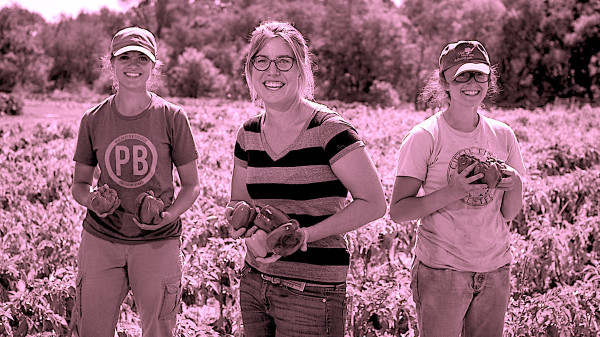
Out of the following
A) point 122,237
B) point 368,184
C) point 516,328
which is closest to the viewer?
point 368,184

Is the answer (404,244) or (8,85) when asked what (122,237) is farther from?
(8,85)

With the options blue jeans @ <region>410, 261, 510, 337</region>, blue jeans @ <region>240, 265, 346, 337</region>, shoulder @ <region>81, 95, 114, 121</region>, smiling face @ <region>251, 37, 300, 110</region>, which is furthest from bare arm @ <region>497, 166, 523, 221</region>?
shoulder @ <region>81, 95, 114, 121</region>

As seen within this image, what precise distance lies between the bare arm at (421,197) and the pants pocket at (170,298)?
1038mm

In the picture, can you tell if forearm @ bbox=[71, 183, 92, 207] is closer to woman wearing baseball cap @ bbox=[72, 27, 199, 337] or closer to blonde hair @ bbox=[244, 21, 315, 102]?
woman wearing baseball cap @ bbox=[72, 27, 199, 337]

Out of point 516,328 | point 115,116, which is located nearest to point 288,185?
point 115,116

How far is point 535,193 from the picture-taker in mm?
Result: 6082

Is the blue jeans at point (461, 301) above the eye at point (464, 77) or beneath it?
beneath

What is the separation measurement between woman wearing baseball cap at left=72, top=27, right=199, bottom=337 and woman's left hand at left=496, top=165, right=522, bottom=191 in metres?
1.36

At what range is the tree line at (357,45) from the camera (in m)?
38.0

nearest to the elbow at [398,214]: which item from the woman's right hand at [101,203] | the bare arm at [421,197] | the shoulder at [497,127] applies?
the bare arm at [421,197]

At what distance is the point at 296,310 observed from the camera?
216 cm

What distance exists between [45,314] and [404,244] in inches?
116

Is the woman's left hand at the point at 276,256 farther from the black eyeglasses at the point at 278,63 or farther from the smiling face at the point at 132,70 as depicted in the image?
the smiling face at the point at 132,70

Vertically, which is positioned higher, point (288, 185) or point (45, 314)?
point (288, 185)
